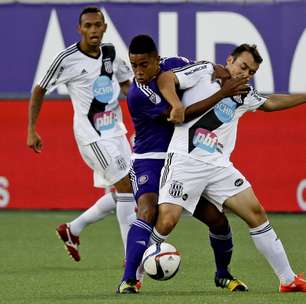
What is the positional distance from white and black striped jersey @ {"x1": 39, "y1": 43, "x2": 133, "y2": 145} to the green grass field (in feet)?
4.04

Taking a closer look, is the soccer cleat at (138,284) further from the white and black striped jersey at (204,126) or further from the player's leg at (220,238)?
the white and black striped jersey at (204,126)

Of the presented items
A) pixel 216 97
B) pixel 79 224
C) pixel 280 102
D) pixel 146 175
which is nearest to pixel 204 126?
pixel 216 97

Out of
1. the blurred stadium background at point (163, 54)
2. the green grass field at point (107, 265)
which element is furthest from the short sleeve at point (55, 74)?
the blurred stadium background at point (163, 54)

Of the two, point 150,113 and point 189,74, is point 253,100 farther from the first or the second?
point 150,113

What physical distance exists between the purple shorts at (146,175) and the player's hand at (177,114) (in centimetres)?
56

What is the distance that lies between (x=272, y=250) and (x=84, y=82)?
3.32m

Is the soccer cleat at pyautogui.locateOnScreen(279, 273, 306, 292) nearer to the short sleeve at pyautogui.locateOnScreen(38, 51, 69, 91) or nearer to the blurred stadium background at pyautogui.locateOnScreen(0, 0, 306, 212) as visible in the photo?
the short sleeve at pyautogui.locateOnScreen(38, 51, 69, 91)

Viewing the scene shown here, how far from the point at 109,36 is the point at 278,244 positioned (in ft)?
29.6

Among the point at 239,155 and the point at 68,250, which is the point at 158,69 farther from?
the point at 239,155

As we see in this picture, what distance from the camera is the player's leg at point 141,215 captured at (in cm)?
957

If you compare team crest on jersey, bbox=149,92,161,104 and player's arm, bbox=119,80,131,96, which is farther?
player's arm, bbox=119,80,131,96

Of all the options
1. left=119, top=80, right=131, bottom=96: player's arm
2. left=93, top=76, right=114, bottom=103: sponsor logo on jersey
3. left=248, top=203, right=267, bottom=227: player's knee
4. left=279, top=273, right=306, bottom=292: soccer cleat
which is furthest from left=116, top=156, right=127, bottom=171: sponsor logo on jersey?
left=279, top=273, right=306, bottom=292: soccer cleat

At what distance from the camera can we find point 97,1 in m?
18.2

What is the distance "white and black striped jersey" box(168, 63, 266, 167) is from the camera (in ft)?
31.8
